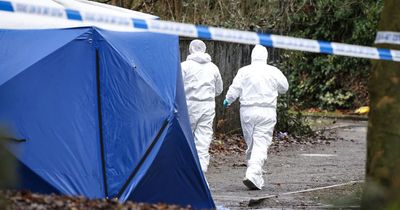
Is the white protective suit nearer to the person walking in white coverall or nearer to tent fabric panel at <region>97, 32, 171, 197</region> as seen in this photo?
the person walking in white coverall

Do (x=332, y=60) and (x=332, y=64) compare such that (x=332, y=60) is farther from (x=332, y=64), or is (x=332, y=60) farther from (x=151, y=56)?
(x=151, y=56)

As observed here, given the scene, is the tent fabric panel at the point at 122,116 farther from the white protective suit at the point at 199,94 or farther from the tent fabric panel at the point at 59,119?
the white protective suit at the point at 199,94

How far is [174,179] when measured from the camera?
10453 mm

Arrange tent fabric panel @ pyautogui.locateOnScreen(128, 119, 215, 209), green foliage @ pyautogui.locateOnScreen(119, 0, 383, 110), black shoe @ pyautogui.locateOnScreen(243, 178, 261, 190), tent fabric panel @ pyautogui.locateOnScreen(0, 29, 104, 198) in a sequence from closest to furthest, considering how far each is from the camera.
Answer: tent fabric panel @ pyautogui.locateOnScreen(0, 29, 104, 198) → tent fabric panel @ pyautogui.locateOnScreen(128, 119, 215, 209) → black shoe @ pyautogui.locateOnScreen(243, 178, 261, 190) → green foliage @ pyautogui.locateOnScreen(119, 0, 383, 110)

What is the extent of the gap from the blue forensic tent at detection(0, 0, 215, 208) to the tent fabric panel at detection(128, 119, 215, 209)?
0.03 ft

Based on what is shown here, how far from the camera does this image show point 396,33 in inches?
289

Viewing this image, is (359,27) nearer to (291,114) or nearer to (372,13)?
(372,13)

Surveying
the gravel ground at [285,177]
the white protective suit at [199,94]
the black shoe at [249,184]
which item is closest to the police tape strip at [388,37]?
the gravel ground at [285,177]

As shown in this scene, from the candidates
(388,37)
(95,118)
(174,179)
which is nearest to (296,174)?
(174,179)

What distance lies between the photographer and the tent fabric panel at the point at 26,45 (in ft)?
32.9

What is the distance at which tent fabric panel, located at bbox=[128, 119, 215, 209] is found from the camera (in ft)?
33.6

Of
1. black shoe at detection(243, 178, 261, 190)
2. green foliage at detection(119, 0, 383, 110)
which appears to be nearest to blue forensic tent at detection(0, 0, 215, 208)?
black shoe at detection(243, 178, 261, 190)

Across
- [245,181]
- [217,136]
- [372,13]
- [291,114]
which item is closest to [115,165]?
[245,181]

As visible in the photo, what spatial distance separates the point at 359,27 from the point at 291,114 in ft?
31.1
